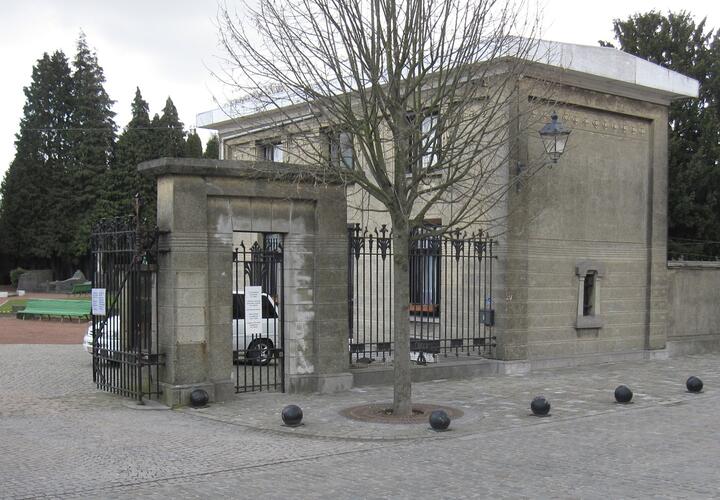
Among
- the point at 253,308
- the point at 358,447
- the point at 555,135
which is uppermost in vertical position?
the point at 555,135

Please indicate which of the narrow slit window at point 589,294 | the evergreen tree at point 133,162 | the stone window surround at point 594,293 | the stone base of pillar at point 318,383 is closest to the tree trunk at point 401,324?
the stone base of pillar at point 318,383

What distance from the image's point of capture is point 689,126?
102 ft

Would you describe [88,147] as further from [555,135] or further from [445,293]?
[555,135]

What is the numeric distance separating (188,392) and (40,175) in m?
49.3

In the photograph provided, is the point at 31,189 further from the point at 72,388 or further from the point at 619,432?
the point at 619,432

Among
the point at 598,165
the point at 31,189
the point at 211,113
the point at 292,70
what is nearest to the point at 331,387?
the point at 292,70

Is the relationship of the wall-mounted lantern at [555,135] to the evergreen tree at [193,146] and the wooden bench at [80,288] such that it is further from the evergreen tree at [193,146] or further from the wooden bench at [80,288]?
the evergreen tree at [193,146]

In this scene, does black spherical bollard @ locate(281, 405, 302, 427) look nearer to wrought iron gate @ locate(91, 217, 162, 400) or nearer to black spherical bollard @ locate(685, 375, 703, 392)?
wrought iron gate @ locate(91, 217, 162, 400)

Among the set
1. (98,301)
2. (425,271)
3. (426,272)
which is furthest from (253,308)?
(426,272)

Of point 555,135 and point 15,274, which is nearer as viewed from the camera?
point 555,135

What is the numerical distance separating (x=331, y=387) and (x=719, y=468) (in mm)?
6576

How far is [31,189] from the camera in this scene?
54.8 meters

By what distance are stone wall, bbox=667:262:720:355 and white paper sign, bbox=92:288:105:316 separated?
46.8 ft

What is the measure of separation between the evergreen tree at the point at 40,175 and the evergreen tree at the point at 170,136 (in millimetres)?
6918
